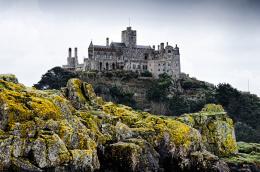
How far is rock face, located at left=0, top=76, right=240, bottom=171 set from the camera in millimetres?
43844

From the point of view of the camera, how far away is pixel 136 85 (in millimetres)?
128625

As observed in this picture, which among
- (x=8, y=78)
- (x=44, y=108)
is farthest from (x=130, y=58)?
(x=44, y=108)

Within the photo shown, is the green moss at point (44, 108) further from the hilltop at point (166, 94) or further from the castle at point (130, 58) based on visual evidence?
the castle at point (130, 58)

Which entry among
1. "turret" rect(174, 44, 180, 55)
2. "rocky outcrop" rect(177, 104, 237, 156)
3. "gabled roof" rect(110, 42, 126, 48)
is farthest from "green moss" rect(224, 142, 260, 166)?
"gabled roof" rect(110, 42, 126, 48)

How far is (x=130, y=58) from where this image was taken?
145 metres

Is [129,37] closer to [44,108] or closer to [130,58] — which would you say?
[130,58]

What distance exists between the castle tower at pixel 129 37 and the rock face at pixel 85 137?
264 ft

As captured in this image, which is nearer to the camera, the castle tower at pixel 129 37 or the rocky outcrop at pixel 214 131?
the rocky outcrop at pixel 214 131

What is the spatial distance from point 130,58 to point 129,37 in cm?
643

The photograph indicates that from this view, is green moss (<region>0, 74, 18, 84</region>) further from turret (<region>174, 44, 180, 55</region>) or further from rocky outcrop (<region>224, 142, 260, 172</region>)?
turret (<region>174, 44, 180, 55</region>)

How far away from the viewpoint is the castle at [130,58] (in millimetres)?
140750

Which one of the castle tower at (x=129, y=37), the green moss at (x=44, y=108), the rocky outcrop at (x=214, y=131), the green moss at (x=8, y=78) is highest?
the castle tower at (x=129, y=37)

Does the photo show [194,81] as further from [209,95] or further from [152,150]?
[152,150]

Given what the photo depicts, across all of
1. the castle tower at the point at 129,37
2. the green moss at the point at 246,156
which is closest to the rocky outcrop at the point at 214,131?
the green moss at the point at 246,156
